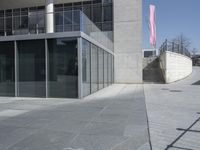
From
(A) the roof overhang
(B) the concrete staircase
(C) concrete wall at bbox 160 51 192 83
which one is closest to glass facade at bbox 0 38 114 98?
(C) concrete wall at bbox 160 51 192 83

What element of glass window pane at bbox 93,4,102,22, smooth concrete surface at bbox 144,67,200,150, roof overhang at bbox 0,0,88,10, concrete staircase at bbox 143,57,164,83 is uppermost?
roof overhang at bbox 0,0,88,10

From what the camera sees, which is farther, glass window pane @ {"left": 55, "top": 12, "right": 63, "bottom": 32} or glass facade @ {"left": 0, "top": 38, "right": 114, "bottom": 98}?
glass window pane @ {"left": 55, "top": 12, "right": 63, "bottom": 32}

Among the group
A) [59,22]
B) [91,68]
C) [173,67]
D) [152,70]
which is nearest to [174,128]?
[59,22]

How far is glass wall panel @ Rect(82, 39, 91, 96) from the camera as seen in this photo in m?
13.3

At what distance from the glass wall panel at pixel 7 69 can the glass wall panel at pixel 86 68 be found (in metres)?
3.78

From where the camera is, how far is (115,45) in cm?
2638

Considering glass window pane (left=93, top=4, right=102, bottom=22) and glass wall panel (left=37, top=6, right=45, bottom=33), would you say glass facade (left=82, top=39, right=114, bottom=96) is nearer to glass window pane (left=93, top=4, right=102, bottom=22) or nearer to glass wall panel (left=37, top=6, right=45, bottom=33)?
glass wall panel (left=37, top=6, right=45, bottom=33)

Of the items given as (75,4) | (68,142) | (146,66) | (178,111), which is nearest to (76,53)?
(178,111)

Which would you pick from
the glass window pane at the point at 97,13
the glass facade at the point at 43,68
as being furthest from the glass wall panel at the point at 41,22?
the glass window pane at the point at 97,13

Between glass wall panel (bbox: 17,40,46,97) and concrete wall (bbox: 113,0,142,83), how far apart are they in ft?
45.0

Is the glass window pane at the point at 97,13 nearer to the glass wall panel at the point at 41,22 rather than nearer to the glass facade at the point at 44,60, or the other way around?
the glass facade at the point at 44,60

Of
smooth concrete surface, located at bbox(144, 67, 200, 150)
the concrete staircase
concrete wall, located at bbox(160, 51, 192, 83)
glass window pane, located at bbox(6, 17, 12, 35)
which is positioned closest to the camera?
smooth concrete surface, located at bbox(144, 67, 200, 150)

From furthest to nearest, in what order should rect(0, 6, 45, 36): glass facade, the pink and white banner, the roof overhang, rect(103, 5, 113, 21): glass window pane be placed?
the pink and white banner → the roof overhang → rect(103, 5, 113, 21): glass window pane → rect(0, 6, 45, 36): glass facade

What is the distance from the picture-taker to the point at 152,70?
30578 millimetres
